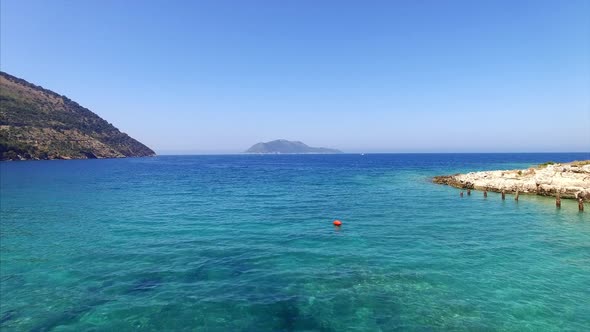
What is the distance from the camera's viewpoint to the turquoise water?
16.5 metres

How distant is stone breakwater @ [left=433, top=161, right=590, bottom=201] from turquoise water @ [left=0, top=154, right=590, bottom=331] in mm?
11051

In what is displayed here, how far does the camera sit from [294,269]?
75.0 ft

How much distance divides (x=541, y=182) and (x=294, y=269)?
54.5 metres

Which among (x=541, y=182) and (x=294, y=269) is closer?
(x=294, y=269)

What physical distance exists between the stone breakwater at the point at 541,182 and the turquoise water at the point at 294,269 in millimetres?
11051

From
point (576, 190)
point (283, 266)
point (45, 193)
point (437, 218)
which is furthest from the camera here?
point (45, 193)

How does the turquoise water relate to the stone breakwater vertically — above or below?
below

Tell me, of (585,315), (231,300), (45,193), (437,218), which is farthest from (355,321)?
(45,193)

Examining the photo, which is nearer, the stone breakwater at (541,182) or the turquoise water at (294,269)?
the turquoise water at (294,269)

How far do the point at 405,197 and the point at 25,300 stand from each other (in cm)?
5136

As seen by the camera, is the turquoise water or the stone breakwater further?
the stone breakwater

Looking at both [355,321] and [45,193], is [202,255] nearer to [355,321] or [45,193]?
[355,321]

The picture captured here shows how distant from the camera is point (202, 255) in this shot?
25781 millimetres

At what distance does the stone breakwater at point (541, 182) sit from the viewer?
169 feet
